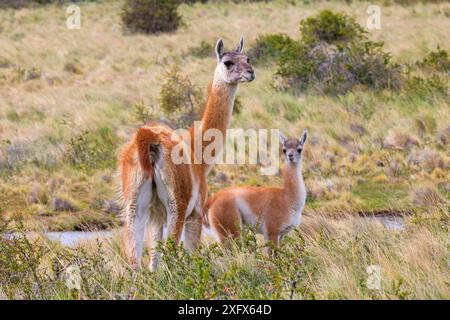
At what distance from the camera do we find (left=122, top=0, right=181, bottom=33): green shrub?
28094mm

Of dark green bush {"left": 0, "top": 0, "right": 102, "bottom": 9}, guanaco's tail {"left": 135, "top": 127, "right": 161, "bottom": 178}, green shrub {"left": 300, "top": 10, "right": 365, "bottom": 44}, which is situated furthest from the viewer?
dark green bush {"left": 0, "top": 0, "right": 102, "bottom": 9}

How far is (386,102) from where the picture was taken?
49.2 ft

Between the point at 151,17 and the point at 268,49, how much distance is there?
846 cm

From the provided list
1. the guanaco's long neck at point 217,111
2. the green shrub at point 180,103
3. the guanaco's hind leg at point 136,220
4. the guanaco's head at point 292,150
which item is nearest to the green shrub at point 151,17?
the green shrub at point 180,103

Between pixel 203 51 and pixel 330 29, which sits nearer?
pixel 330 29

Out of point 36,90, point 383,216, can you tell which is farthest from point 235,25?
point 383,216

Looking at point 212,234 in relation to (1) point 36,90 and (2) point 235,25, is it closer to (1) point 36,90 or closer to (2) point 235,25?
(1) point 36,90

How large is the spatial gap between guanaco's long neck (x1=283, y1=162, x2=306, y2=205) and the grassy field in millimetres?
380

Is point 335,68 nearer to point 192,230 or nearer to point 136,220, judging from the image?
point 192,230

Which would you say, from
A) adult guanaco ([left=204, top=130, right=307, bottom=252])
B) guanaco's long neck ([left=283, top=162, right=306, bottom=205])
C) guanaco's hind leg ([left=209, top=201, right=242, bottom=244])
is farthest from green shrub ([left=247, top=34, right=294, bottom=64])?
guanaco's hind leg ([left=209, top=201, right=242, bottom=244])

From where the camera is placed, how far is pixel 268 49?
810 inches

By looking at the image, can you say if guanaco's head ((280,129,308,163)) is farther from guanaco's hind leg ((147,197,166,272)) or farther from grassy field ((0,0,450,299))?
guanaco's hind leg ((147,197,166,272))

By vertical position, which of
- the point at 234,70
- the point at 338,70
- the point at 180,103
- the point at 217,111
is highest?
the point at 234,70

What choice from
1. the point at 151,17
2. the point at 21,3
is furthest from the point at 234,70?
the point at 21,3
